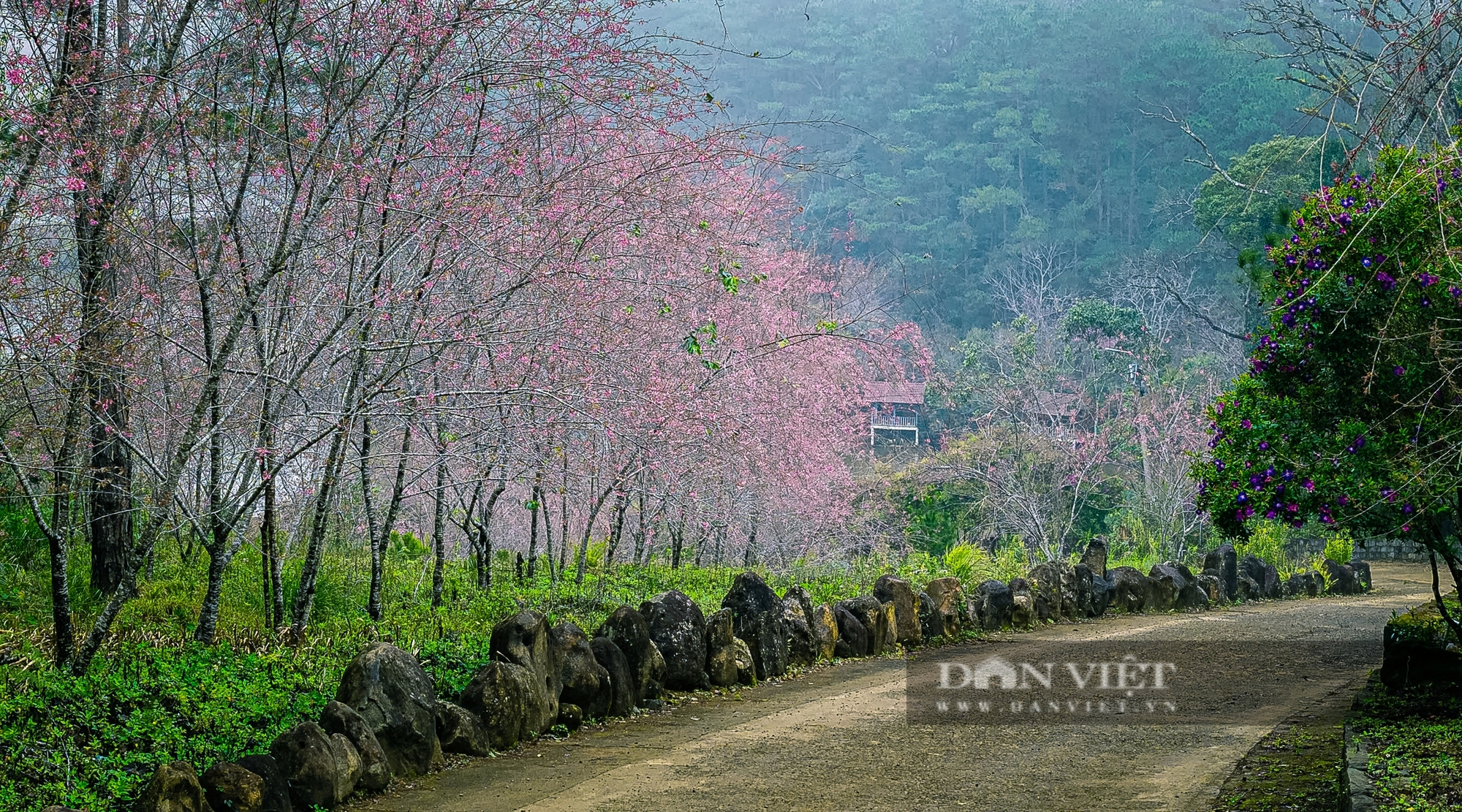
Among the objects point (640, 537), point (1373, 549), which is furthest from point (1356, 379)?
point (1373, 549)

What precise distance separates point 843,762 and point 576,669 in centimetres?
176

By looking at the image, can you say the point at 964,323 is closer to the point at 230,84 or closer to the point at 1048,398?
the point at 1048,398

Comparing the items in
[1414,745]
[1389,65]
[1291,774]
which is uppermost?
[1389,65]

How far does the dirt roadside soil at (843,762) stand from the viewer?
5355 millimetres

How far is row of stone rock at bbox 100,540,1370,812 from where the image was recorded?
Answer: 4.96m

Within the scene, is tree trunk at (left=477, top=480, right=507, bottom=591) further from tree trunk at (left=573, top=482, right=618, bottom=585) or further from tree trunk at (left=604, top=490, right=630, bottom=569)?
tree trunk at (left=604, top=490, right=630, bottom=569)

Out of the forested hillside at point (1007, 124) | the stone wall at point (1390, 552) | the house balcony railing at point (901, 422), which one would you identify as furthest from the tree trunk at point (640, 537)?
the forested hillside at point (1007, 124)

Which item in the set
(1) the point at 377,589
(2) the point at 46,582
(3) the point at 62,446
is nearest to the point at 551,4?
(3) the point at 62,446

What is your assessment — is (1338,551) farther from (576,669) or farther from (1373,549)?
(576,669)

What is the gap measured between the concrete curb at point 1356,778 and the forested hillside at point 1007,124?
31.2 meters

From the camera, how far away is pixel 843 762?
20.2 feet

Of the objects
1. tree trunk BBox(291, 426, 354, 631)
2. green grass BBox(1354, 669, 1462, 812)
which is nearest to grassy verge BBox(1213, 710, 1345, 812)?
green grass BBox(1354, 669, 1462, 812)

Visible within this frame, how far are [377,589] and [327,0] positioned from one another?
4131 millimetres

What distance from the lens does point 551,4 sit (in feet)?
21.9
